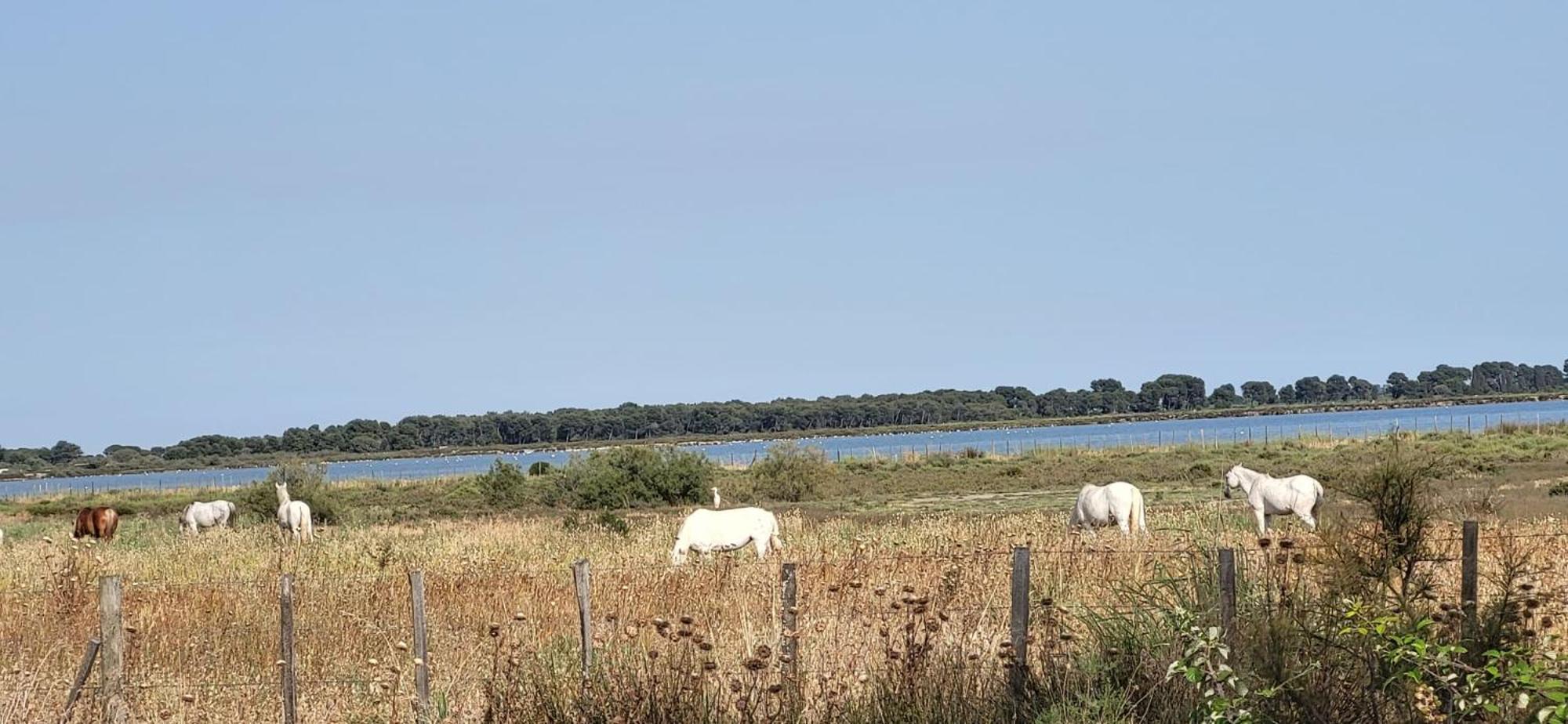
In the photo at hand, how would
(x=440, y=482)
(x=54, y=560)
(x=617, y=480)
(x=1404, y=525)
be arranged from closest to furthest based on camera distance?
(x=1404, y=525) → (x=54, y=560) → (x=617, y=480) → (x=440, y=482)

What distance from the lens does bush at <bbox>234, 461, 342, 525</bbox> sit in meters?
45.5

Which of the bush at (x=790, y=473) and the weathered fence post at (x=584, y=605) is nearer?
the weathered fence post at (x=584, y=605)

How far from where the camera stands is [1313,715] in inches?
337

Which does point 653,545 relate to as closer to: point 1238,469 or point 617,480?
point 1238,469

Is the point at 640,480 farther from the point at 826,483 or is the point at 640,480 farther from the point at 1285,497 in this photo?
the point at 1285,497

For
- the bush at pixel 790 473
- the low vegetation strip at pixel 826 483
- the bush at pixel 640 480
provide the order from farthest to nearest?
the bush at pixel 790 473
the bush at pixel 640 480
the low vegetation strip at pixel 826 483

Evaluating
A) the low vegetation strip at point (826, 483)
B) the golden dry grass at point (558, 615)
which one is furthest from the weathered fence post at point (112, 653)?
the low vegetation strip at point (826, 483)

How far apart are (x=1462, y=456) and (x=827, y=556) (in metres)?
39.8

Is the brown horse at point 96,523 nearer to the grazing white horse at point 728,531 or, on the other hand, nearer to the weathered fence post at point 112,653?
the grazing white horse at point 728,531

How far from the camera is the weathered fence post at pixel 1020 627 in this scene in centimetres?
980

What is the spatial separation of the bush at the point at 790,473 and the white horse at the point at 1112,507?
2537 cm

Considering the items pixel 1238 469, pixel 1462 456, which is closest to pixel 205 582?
pixel 1238 469

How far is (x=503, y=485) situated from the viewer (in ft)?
186

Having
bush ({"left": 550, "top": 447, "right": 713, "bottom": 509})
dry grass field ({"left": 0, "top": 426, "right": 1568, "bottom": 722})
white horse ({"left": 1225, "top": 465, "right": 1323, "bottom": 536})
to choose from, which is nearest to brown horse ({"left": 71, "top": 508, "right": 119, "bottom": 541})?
dry grass field ({"left": 0, "top": 426, "right": 1568, "bottom": 722})
